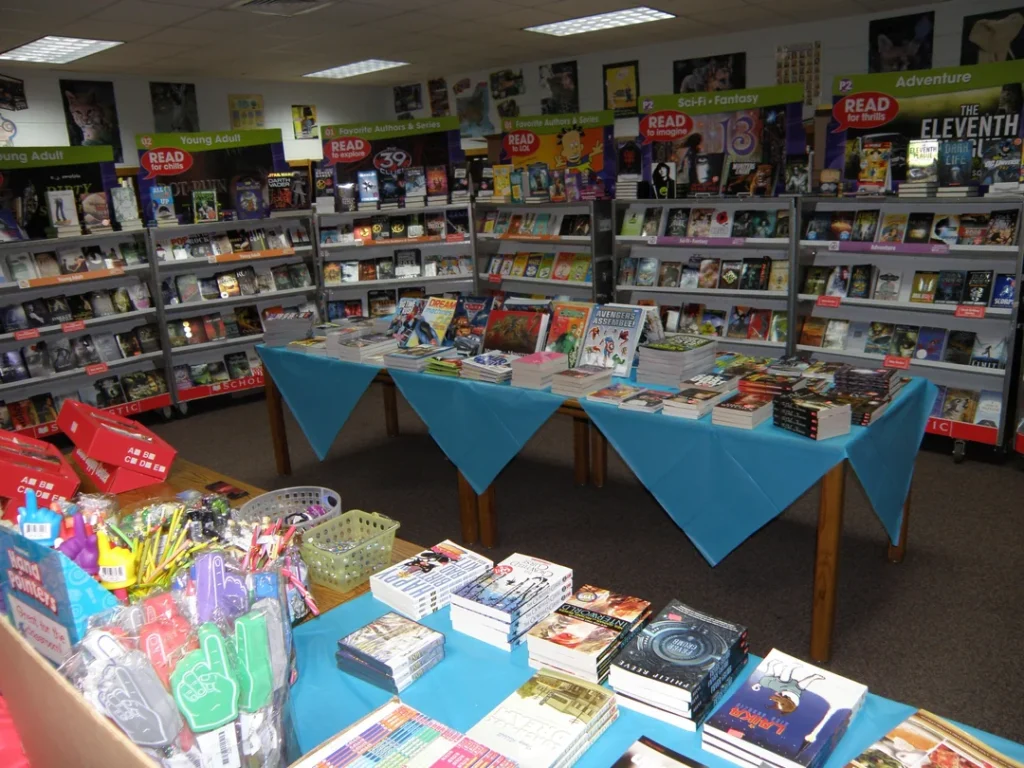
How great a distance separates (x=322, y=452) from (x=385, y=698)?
303 centimetres

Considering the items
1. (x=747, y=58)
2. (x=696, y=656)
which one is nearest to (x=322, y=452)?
(x=696, y=656)

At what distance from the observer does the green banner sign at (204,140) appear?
5707mm

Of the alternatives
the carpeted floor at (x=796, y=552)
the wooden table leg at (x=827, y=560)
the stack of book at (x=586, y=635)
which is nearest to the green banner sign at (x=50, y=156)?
the carpeted floor at (x=796, y=552)

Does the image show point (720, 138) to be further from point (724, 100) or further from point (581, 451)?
point (581, 451)

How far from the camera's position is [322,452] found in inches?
175

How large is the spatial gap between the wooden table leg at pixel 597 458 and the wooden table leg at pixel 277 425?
1.92 metres

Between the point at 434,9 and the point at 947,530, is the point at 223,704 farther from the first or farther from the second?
the point at 434,9

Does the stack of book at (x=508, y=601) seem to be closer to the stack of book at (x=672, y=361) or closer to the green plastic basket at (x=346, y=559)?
the green plastic basket at (x=346, y=559)

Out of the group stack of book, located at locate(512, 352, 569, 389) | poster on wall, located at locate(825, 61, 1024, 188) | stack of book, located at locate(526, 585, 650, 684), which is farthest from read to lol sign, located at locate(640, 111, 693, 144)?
stack of book, located at locate(526, 585, 650, 684)

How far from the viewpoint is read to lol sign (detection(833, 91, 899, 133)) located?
15.2 ft

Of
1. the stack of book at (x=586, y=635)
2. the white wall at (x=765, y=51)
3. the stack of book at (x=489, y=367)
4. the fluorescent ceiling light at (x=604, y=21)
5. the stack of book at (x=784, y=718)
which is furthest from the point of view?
the fluorescent ceiling light at (x=604, y=21)

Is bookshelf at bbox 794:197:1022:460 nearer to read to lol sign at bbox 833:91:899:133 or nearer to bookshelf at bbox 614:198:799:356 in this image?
bookshelf at bbox 614:198:799:356

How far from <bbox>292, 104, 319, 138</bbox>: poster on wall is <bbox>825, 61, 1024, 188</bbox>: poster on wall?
745 centimetres

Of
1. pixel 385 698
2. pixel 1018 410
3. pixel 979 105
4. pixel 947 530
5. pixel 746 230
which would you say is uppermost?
pixel 979 105
